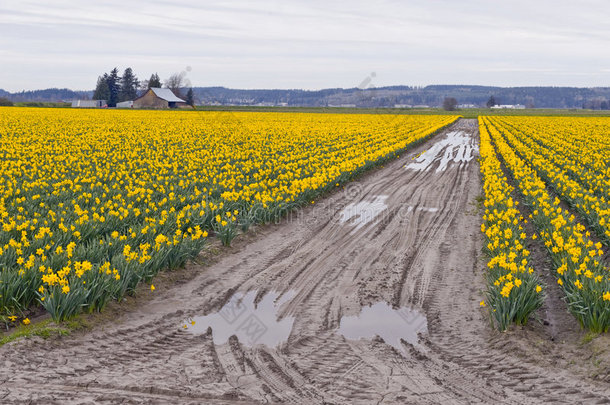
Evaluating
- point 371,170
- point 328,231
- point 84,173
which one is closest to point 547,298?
point 328,231

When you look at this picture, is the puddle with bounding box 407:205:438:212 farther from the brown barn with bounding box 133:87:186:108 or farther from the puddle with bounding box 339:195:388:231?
the brown barn with bounding box 133:87:186:108

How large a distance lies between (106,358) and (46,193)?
27.8 feet

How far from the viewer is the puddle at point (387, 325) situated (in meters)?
6.76

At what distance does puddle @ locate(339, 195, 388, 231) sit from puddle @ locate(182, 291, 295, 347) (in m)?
4.88

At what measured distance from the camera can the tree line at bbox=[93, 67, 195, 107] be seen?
119 m

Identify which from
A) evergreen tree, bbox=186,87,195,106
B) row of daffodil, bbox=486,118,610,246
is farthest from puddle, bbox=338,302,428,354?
evergreen tree, bbox=186,87,195,106

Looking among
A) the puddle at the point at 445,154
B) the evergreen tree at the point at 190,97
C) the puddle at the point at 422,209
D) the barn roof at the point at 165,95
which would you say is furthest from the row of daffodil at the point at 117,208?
the evergreen tree at the point at 190,97

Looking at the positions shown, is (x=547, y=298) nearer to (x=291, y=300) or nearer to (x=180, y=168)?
(x=291, y=300)

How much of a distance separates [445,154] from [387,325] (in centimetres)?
2436

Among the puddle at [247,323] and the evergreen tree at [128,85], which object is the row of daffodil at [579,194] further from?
the evergreen tree at [128,85]

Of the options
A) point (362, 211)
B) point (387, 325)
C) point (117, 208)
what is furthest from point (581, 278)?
point (117, 208)

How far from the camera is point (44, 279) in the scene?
262 inches

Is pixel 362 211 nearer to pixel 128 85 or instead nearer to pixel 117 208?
pixel 117 208

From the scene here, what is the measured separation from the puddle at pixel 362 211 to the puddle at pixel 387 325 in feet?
15.6
